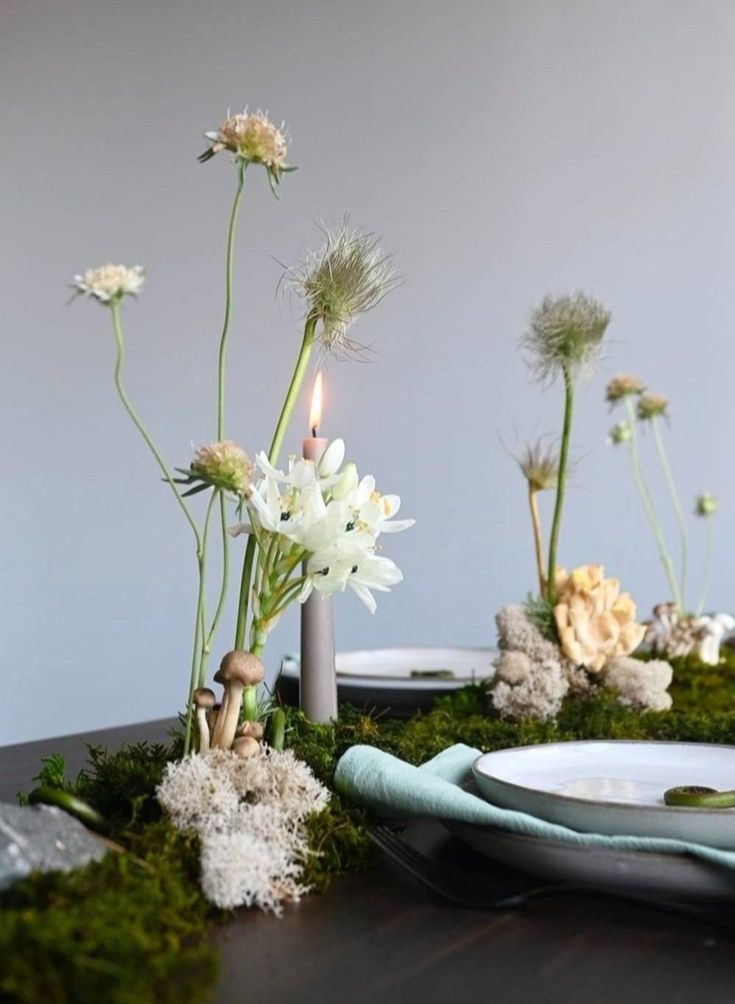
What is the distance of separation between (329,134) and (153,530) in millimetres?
1062

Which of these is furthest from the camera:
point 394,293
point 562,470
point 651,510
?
point 394,293

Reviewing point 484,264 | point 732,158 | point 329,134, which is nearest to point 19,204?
point 329,134

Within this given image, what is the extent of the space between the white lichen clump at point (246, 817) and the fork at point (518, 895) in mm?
54

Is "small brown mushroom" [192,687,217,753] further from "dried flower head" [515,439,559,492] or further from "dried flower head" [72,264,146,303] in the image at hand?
"dried flower head" [515,439,559,492]

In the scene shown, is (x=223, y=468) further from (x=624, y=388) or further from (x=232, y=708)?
(x=624, y=388)

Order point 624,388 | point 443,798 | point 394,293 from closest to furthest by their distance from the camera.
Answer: point 443,798, point 624,388, point 394,293

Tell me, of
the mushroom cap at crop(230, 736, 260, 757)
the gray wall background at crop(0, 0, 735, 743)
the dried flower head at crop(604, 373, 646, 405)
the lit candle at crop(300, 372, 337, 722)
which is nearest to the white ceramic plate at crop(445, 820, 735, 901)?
the mushroom cap at crop(230, 736, 260, 757)

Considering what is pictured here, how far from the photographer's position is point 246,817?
0.53 metres

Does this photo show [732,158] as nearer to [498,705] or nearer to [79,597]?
[79,597]

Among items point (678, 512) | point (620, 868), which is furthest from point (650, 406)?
point (620, 868)

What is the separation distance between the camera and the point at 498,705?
949mm

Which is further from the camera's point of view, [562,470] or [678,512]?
[678,512]

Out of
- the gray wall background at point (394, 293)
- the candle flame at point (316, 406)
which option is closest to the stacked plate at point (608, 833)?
the candle flame at point (316, 406)

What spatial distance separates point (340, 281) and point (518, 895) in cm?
35
